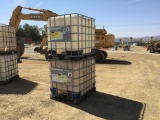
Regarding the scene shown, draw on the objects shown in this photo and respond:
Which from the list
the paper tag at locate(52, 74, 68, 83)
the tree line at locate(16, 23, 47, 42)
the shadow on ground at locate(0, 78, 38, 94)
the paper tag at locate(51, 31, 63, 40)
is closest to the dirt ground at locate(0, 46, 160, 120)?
the shadow on ground at locate(0, 78, 38, 94)

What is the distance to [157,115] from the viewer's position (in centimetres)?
542

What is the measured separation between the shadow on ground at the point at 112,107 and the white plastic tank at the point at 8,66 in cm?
365

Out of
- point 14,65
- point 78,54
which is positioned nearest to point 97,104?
point 78,54

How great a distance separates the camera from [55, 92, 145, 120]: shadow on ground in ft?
17.8

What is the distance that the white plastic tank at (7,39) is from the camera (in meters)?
8.68

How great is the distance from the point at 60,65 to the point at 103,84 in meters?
3.03

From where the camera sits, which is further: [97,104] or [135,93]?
[135,93]

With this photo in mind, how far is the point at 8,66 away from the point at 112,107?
5201mm

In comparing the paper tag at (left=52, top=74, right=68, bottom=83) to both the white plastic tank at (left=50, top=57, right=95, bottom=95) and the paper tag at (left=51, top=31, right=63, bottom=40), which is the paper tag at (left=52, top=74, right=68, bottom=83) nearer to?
the white plastic tank at (left=50, top=57, right=95, bottom=95)

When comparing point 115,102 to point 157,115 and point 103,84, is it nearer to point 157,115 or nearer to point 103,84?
point 157,115

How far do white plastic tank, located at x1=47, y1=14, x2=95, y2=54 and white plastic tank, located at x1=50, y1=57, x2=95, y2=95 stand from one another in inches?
16.9

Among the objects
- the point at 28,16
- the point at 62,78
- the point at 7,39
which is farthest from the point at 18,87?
the point at 28,16

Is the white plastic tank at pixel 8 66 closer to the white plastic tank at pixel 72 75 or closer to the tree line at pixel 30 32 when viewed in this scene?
the white plastic tank at pixel 72 75

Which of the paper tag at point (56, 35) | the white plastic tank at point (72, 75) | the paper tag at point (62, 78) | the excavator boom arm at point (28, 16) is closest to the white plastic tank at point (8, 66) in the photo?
the white plastic tank at point (72, 75)
